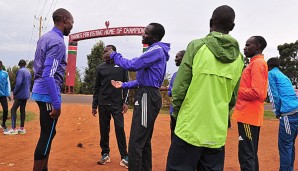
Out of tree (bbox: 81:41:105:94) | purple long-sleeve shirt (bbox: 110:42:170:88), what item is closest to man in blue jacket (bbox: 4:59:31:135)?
purple long-sleeve shirt (bbox: 110:42:170:88)

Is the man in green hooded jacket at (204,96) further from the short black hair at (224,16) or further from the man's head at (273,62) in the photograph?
the man's head at (273,62)

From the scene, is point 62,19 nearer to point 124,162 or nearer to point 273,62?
point 124,162

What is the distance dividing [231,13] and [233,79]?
0.57 metres

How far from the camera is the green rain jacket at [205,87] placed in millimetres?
2812

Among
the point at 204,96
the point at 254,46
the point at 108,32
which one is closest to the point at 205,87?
the point at 204,96

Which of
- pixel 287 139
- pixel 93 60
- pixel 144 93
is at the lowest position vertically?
pixel 287 139

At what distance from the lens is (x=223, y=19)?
295 cm

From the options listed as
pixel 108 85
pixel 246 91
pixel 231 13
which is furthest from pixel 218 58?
pixel 108 85

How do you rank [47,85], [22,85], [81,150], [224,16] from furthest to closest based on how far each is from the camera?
[22,85], [81,150], [47,85], [224,16]

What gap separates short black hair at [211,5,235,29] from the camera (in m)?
2.94

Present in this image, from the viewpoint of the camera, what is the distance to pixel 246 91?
445 cm

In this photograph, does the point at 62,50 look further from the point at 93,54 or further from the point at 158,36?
the point at 93,54

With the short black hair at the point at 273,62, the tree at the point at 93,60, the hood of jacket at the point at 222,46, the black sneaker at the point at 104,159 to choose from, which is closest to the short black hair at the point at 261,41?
the short black hair at the point at 273,62

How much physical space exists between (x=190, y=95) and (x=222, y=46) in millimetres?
484
